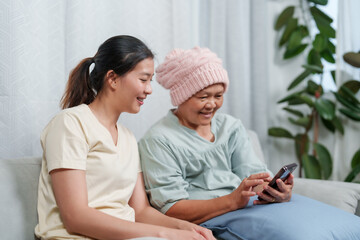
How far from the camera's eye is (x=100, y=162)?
3.94ft

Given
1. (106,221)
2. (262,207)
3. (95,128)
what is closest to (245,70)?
(262,207)

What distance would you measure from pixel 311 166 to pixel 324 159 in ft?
0.30

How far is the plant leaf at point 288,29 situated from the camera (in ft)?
8.79

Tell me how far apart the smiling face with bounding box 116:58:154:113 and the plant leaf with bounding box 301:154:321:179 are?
1.55 metres

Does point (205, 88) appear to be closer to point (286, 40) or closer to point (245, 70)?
point (245, 70)

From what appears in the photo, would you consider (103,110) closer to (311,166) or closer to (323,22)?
(311,166)

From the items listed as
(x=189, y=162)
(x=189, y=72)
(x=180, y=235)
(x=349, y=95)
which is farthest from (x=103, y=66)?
(x=349, y=95)

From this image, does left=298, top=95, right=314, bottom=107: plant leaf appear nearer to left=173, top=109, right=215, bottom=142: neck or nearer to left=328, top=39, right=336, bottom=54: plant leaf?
left=328, top=39, right=336, bottom=54: plant leaf

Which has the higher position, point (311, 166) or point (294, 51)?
point (294, 51)

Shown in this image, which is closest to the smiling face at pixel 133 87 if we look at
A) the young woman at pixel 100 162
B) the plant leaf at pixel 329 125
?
the young woman at pixel 100 162

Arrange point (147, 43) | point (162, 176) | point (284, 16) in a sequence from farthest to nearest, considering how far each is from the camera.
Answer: point (284, 16) → point (147, 43) → point (162, 176)

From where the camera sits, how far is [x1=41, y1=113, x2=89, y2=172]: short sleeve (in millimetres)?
1108

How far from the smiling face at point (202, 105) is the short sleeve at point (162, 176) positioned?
0.16 m

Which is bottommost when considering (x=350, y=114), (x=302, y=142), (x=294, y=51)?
(x=302, y=142)
